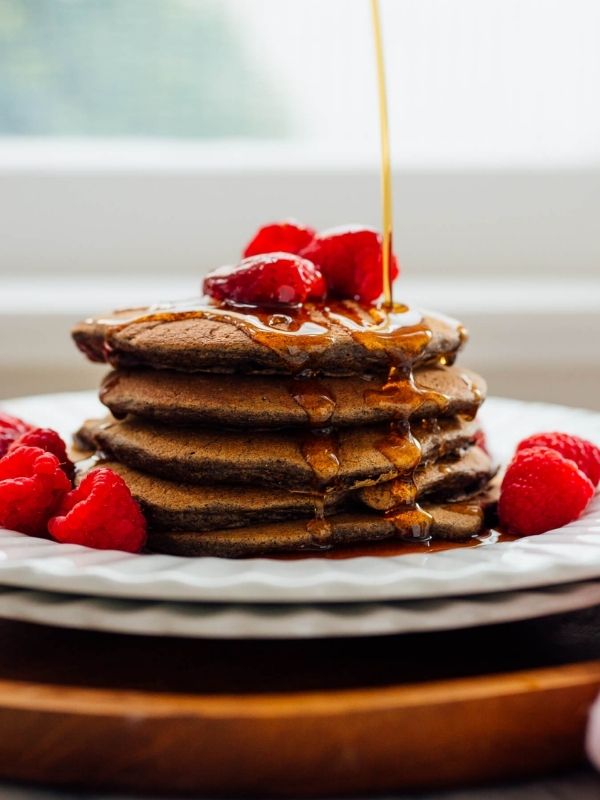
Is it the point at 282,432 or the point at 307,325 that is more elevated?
the point at 307,325

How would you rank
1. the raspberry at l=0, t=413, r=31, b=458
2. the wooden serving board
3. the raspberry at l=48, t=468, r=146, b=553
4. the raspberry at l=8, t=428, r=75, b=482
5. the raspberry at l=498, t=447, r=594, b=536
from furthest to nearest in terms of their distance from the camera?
1. the raspberry at l=0, t=413, r=31, b=458
2. the raspberry at l=8, t=428, r=75, b=482
3. the raspberry at l=498, t=447, r=594, b=536
4. the raspberry at l=48, t=468, r=146, b=553
5. the wooden serving board

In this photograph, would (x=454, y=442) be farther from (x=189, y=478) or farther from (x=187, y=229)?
(x=187, y=229)

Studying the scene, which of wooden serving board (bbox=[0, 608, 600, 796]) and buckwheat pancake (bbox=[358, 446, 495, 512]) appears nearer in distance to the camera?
wooden serving board (bbox=[0, 608, 600, 796])

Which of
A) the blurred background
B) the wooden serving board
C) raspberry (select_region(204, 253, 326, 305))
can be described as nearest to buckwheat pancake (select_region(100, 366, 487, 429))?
raspberry (select_region(204, 253, 326, 305))

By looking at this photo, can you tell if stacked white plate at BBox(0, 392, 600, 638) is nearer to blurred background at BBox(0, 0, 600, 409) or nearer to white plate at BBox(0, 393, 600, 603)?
white plate at BBox(0, 393, 600, 603)

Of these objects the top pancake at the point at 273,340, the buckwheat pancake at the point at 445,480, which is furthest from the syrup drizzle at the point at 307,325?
the buckwheat pancake at the point at 445,480

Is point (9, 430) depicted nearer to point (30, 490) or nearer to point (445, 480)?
point (30, 490)

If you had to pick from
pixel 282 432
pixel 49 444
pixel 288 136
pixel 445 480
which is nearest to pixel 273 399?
pixel 282 432
